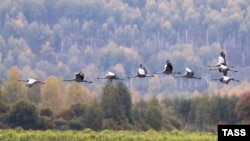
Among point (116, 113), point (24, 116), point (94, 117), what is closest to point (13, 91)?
point (116, 113)

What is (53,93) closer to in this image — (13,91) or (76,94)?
(76,94)

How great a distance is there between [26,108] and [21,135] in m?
23.5

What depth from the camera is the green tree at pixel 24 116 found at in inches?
2640

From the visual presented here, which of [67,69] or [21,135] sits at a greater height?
[67,69]

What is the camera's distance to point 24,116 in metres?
68.4

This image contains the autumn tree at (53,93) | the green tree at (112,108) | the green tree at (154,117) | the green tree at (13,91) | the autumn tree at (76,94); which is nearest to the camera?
the green tree at (154,117)

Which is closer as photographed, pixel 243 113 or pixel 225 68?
pixel 225 68

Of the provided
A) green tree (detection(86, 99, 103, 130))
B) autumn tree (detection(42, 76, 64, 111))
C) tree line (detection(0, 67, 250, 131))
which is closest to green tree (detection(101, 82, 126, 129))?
tree line (detection(0, 67, 250, 131))

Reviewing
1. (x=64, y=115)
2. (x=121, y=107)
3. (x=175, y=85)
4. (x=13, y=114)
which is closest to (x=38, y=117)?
(x=13, y=114)

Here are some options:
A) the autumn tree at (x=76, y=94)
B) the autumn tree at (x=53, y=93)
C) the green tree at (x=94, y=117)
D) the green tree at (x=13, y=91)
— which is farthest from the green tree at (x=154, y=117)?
the autumn tree at (x=76, y=94)

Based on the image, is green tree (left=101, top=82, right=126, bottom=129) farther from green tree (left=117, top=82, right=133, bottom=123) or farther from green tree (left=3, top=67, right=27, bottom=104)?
green tree (left=3, top=67, right=27, bottom=104)

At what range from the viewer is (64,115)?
252 ft

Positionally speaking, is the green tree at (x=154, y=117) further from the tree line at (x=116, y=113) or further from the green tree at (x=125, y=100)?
the green tree at (x=125, y=100)

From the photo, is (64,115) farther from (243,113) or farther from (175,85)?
(175,85)
